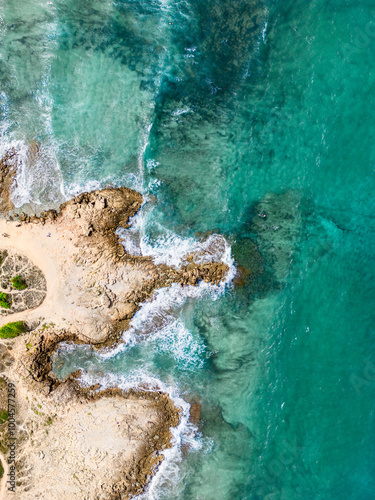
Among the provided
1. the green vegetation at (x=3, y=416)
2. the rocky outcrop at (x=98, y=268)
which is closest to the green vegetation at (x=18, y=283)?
the rocky outcrop at (x=98, y=268)

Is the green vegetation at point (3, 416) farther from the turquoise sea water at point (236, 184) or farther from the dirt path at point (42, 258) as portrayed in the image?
the dirt path at point (42, 258)

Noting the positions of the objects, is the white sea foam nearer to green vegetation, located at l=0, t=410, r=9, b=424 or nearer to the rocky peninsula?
the rocky peninsula

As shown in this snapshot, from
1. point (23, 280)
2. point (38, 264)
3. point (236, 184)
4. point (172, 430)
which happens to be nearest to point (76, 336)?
point (23, 280)

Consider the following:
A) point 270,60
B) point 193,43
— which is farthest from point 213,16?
point 270,60

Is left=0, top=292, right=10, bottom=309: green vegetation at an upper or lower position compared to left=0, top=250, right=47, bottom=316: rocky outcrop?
lower

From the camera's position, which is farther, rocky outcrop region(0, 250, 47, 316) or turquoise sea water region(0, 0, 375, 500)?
rocky outcrop region(0, 250, 47, 316)

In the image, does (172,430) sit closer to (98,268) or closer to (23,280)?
(98,268)

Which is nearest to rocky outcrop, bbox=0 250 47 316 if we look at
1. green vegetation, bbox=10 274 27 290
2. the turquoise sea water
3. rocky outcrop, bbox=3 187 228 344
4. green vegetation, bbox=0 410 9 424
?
green vegetation, bbox=10 274 27 290

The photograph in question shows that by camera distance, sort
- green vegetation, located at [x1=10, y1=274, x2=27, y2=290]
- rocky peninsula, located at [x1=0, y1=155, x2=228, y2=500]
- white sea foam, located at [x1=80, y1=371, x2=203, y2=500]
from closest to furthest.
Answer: rocky peninsula, located at [x1=0, y1=155, x2=228, y2=500] → green vegetation, located at [x1=10, y1=274, x2=27, y2=290] → white sea foam, located at [x1=80, y1=371, x2=203, y2=500]

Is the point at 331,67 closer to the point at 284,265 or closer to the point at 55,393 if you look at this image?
the point at 284,265
